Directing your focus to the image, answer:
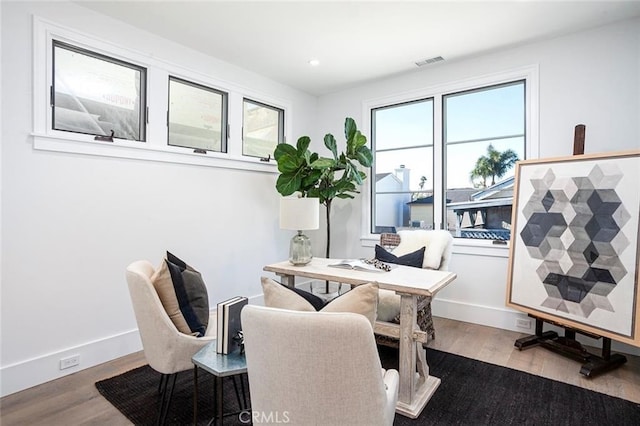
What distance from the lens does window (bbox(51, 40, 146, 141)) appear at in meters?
2.60

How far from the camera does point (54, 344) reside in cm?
252

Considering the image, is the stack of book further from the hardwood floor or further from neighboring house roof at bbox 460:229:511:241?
neighboring house roof at bbox 460:229:511:241

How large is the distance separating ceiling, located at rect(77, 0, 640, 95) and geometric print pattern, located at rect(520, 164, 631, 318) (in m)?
1.30

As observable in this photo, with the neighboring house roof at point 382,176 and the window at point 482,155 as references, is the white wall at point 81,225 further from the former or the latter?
the window at point 482,155

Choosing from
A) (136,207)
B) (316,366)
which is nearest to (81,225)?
(136,207)

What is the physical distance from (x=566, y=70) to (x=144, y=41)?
12.6ft

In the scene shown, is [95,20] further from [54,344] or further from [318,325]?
[318,325]

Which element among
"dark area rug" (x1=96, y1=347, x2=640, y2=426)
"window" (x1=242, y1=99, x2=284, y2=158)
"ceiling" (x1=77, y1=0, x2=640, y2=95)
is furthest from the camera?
"window" (x1=242, y1=99, x2=284, y2=158)

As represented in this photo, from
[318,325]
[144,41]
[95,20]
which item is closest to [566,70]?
[318,325]

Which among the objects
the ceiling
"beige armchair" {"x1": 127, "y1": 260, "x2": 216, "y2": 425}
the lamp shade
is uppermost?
the ceiling

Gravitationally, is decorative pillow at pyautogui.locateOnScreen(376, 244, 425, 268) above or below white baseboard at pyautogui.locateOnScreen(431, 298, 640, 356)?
above

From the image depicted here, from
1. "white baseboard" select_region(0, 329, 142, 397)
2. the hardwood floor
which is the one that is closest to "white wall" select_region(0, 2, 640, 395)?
"white baseboard" select_region(0, 329, 142, 397)

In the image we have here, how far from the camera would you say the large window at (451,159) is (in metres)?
3.56

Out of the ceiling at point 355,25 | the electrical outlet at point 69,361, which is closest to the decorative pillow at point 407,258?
the ceiling at point 355,25
